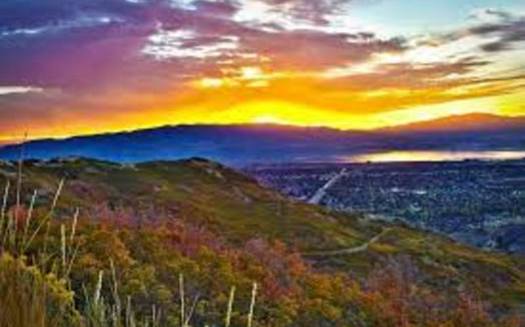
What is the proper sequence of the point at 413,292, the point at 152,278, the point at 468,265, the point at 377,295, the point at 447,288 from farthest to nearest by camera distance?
the point at 468,265 → the point at 447,288 → the point at 413,292 → the point at 377,295 → the point at 152,278

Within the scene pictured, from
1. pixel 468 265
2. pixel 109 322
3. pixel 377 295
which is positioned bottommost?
pixel 468 265

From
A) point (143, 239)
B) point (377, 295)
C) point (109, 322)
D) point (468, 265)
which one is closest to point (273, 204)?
point (468, 265)

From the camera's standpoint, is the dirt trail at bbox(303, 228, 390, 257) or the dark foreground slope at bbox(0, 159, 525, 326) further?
the dirt trail at bbox(303, 228, 390, 257)

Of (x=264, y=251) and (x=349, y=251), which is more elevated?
(x=264, y=251)

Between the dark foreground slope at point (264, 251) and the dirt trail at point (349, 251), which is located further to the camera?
the dirt trail at point (349, 251)

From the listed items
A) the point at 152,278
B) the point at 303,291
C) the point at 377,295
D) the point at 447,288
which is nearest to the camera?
the point at 152,278

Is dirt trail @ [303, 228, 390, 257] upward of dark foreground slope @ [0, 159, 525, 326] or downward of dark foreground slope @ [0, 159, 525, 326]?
downward

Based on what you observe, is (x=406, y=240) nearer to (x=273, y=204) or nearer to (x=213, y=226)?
(x=273, y=204)

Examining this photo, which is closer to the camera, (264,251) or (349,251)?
(264,251)
